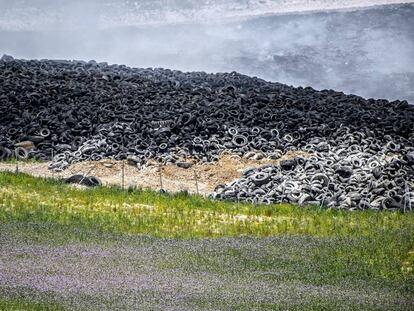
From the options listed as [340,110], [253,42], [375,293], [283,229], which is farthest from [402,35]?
[375,293]

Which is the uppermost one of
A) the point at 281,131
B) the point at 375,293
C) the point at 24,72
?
the point at 24,72

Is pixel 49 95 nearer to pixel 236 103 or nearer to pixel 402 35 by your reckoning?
pixel 236 103

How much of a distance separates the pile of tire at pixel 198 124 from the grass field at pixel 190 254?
613 centimetres

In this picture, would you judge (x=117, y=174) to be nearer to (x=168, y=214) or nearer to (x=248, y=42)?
(x=168, y=214)

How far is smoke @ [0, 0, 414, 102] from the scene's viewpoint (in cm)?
8738

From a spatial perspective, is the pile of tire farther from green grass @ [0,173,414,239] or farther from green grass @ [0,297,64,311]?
green grass @ [0,297,64,311]

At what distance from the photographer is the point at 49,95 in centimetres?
5484

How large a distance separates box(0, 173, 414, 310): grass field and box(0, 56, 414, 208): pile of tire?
613 cm

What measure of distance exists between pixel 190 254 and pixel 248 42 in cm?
7321

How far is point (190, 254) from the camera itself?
Result: 25516 mm

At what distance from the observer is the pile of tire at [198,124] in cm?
4669

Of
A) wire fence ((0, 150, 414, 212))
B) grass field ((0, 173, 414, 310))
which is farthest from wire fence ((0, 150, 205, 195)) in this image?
grass field ((0, 173, 414, 310))

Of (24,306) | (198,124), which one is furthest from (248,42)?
(24,306)

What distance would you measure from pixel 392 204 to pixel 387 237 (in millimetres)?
8716
